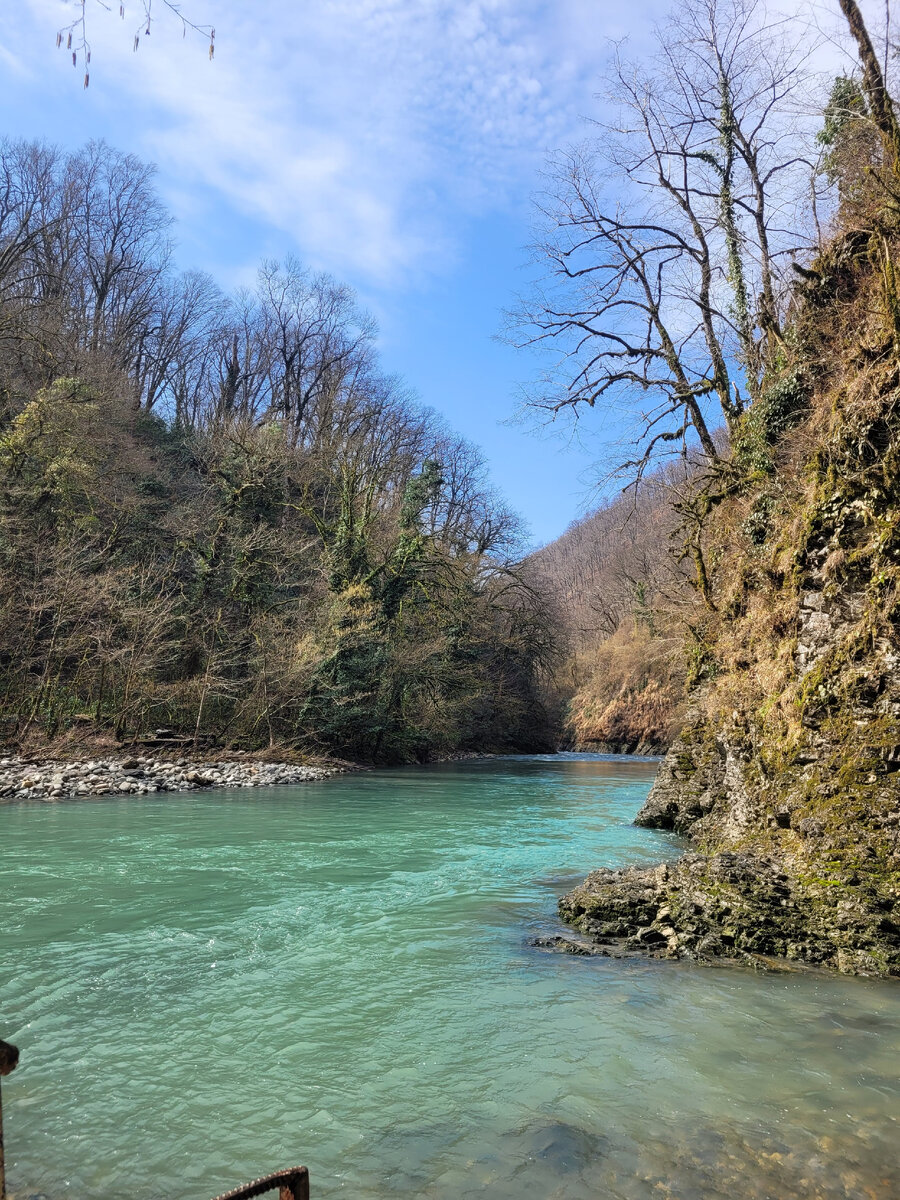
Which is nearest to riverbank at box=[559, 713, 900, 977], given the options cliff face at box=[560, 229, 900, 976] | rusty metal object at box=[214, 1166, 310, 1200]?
cliff face at box=[560, 229, 900, 976]

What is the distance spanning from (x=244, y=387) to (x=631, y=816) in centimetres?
3726

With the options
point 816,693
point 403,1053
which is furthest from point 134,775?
point 403,1053

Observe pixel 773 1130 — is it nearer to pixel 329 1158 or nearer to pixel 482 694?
pixel 329 1158

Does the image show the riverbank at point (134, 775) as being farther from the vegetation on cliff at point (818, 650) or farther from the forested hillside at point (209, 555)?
the vegetation on cliff at point (818, 650)

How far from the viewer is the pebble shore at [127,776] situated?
16.9 metres

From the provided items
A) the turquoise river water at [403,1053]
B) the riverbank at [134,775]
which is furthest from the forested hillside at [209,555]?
the turquoise river water at [403,1053]

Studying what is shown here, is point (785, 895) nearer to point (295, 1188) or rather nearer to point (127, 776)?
point (295, 1188)

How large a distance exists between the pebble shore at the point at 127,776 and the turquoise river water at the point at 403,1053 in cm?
825

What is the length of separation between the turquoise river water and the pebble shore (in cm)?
825

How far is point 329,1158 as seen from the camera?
362 centimetres

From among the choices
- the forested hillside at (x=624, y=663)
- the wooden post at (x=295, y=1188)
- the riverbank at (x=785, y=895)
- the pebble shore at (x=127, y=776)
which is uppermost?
the forested hillside at (x=624, y=663)

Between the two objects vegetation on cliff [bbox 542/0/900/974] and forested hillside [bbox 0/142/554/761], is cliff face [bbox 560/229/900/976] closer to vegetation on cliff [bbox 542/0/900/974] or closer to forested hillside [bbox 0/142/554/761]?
vegetation on cliff [bbox 542/0/900/974]

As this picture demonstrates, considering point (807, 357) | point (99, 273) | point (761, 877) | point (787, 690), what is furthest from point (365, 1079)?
point (99, 273)

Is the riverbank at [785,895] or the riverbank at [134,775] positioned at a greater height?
the riverbank at [785,895]
